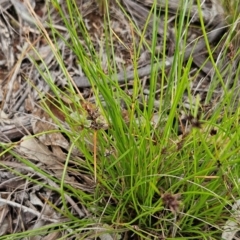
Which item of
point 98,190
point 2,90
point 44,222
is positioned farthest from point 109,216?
point 2,90

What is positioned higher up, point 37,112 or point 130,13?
point 130,13

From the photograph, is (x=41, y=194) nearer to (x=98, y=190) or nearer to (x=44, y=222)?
(x=44, y=222)

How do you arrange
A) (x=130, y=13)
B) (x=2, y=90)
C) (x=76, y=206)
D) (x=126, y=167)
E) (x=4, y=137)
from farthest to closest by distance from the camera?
(x=130, y=13), (x=2, y=90), (x=4, y=137), (x=76, y=206), (x=126, y=167)

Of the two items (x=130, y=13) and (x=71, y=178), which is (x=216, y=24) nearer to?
(x=130, y=13)

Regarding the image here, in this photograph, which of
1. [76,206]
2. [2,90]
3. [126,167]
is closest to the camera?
[126,167]

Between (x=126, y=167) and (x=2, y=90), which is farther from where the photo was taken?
(x=2, y=90)

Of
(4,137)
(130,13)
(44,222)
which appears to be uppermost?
(130,13)
